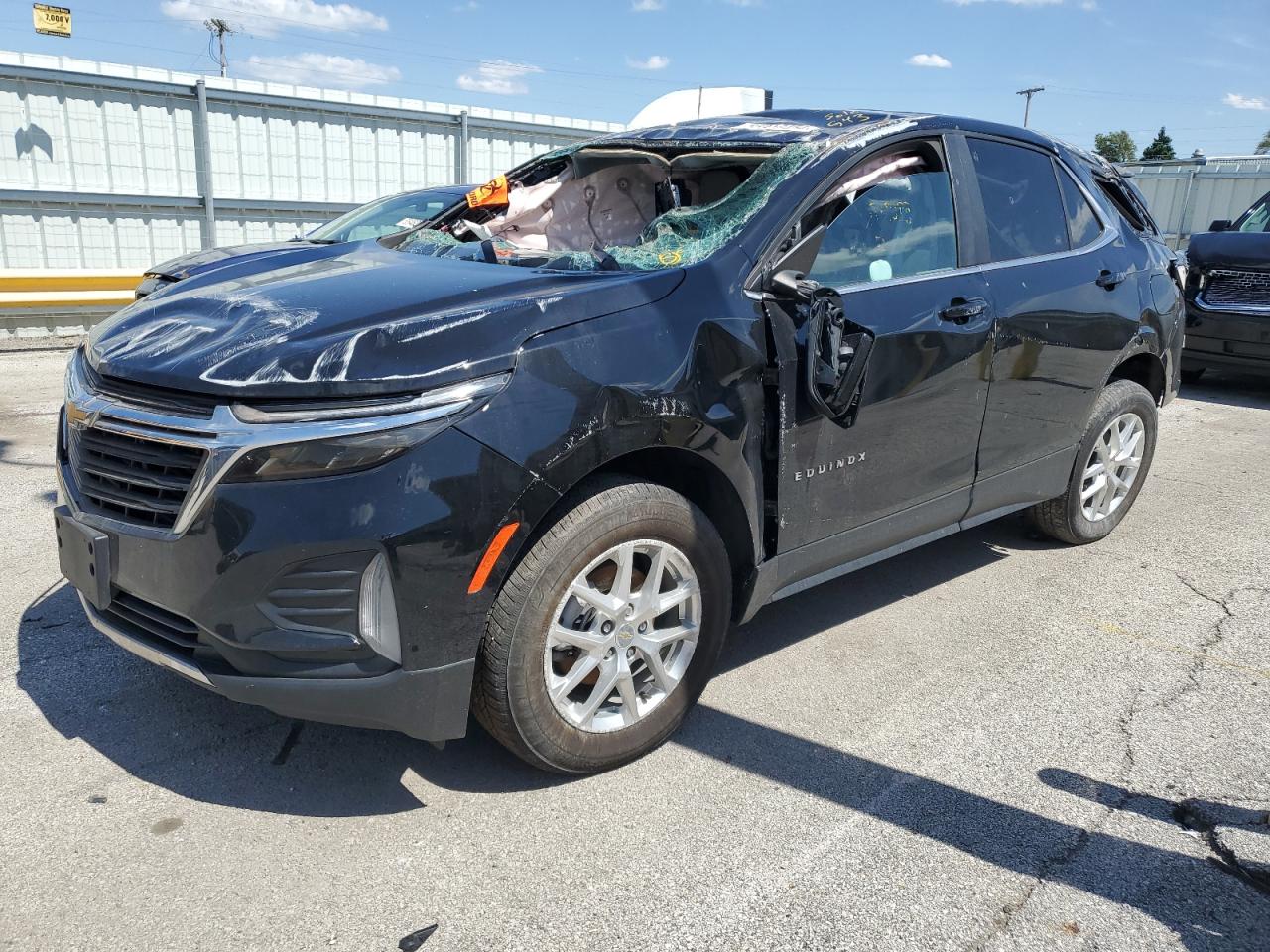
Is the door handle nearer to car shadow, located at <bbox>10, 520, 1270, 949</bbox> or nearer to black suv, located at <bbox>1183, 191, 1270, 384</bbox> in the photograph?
car shadow, located at <bbox>10, 520, 1270, 949</bbox>

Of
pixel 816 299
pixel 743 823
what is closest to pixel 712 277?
pixel 816 299

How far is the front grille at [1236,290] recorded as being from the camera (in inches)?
343

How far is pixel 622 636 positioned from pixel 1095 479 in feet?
10.2

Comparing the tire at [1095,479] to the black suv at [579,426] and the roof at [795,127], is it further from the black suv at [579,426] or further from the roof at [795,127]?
the roof at [795,127]

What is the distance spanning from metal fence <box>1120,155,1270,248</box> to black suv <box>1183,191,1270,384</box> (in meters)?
10.7

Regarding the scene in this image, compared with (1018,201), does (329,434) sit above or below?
below

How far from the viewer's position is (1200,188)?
64.3 feet

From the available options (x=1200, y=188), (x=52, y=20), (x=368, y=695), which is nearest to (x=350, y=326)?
(x=368, y=695)

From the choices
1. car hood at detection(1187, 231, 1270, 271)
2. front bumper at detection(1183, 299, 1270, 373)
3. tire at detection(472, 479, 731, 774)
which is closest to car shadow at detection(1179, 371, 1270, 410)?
front bumper at detection(1183, 299, 1270, 373)

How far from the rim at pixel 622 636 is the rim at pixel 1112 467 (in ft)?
8.74

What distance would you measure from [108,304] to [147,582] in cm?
964

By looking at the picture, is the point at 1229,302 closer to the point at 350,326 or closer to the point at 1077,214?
the point at 1077,214

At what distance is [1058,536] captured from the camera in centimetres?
499

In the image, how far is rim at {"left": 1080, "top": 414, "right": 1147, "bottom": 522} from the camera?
15.9 feet
